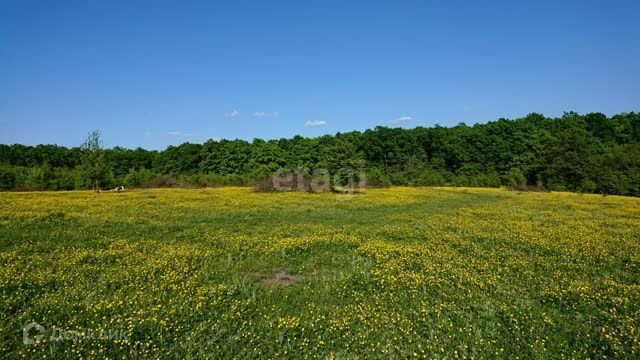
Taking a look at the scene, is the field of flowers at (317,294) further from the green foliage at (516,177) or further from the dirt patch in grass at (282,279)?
the green foliage at (516,177)

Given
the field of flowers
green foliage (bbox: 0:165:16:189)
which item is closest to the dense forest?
green foliage (bbox: 0:165:16:189)

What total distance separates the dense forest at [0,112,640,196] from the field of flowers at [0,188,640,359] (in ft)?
181

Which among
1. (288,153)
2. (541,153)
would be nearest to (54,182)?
(288,153)

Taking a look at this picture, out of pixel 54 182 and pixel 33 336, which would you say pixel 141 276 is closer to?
pixel 33 336

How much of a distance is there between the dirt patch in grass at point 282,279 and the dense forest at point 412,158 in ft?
198

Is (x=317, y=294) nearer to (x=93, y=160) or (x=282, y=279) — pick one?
(x=282, y=279)

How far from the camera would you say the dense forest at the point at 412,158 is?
2776 inches

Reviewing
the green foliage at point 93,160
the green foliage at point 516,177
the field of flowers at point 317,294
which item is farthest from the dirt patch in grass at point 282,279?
the green foliage at point 516,177

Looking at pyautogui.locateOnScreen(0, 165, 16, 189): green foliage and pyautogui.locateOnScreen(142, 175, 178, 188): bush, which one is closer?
pyautogui.locateOnScreen(0, 165, 16, 189): green foliage

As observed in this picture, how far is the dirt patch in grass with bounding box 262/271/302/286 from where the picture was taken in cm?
1112

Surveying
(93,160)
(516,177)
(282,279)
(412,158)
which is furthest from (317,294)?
(412,158)

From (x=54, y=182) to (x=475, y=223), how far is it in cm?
7057

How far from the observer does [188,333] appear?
7539 millimetres

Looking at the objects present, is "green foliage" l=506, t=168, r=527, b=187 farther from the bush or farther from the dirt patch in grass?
the dirt patch in grass
